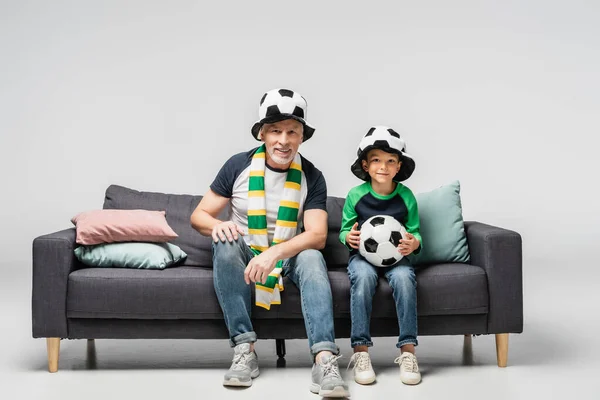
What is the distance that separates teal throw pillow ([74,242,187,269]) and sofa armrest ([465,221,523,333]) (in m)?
1.44

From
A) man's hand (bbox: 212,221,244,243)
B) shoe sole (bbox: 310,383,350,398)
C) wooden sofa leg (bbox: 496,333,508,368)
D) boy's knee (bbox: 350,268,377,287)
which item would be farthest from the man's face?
wooden sofa leg (bbox: 496,333,508,368)

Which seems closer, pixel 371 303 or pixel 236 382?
pixel 236 382

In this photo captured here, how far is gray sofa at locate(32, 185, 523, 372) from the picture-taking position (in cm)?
366

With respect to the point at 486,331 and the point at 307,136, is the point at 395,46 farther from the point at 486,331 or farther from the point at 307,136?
the point at 486,331

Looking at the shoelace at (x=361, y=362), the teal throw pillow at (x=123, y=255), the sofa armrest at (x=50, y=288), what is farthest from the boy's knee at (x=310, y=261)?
the sofa armrest at (x=50, y=288)

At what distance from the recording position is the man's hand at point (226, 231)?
11.8 ft

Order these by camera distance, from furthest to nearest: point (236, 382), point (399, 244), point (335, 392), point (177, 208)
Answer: point (177, 208) → point (399, 244) → point (236, 382) → point (335, 392)

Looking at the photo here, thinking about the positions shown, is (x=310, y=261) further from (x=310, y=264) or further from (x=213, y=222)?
(x=213, y=222)

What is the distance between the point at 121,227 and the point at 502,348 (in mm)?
1774

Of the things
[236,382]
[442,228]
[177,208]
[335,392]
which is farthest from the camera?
[177,208]

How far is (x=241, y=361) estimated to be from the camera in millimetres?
3518

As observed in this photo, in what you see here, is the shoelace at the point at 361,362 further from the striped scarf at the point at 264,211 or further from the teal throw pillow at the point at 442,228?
the teal throw pillow at the point at 442,228

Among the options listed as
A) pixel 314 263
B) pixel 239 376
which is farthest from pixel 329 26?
pixel 239 376

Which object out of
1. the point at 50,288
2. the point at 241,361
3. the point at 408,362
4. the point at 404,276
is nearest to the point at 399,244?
the point at 404,276
